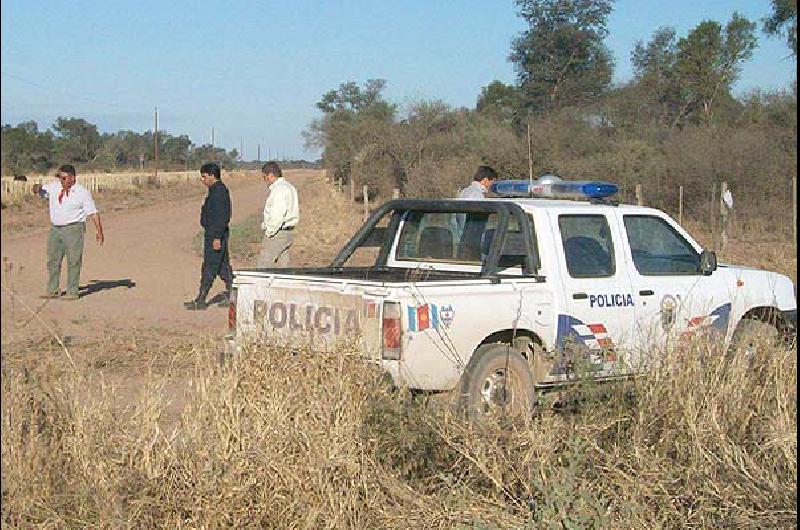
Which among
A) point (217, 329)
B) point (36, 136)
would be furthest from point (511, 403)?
point (36, 136)

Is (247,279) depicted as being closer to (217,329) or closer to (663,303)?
(663,303)

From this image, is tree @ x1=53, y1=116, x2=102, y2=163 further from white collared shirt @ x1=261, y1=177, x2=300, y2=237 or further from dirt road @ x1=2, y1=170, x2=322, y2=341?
white collared shirt @ x1=261, y1=177, x2=300, y2=237

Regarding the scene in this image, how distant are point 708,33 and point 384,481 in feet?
149

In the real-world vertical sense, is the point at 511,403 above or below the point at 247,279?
below

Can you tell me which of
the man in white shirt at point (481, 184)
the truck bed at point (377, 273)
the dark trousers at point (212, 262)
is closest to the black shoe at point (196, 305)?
the dark trousers at point (212, 262)

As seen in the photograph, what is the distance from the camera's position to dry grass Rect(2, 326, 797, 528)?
520cm

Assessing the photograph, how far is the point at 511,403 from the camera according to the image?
6895 millimetres

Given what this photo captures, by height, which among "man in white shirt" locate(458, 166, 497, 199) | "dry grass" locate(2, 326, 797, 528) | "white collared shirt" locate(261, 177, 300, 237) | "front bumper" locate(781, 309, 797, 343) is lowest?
"dry grass" locate(2, 326, 797, 528)

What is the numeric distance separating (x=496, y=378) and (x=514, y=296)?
56 centimetres

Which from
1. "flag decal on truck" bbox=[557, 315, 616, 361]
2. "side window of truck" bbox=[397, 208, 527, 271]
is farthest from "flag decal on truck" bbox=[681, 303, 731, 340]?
"side window of truck" bbox=[397, 208, 527, 271]

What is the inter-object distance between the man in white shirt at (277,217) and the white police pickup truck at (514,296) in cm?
364

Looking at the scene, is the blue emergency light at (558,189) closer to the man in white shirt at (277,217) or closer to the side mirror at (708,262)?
the side mirror at (708,262)

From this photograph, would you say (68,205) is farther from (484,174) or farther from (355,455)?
(355,455)

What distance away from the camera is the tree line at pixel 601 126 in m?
34.2
